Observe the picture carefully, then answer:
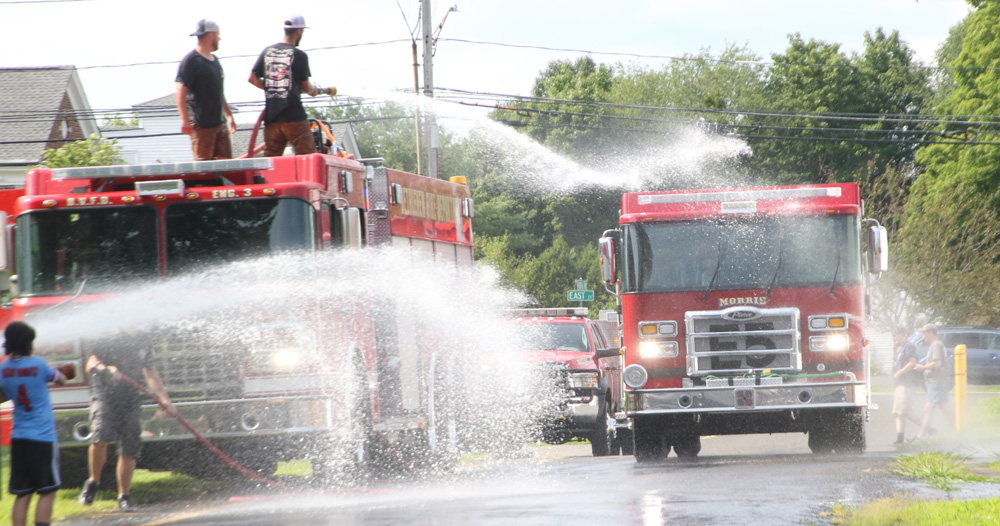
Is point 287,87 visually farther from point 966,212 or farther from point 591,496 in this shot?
point 966,212

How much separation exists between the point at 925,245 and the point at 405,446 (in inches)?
1122

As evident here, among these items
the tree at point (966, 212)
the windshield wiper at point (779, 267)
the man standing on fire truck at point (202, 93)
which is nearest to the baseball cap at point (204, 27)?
the man standing on fire truck at point (202, 93)

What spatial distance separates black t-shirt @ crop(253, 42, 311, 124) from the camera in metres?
10.5

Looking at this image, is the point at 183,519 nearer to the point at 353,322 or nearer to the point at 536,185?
the point at 353,322

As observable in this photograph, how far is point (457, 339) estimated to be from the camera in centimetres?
1221

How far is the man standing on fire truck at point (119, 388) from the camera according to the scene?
9266 mm

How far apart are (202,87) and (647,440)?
576cm

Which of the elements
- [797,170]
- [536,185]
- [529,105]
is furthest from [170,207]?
[536,185]

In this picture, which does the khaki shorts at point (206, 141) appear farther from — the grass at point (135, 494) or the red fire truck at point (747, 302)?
the red fire truck at point (747, 302)

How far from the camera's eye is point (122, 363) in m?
9.32

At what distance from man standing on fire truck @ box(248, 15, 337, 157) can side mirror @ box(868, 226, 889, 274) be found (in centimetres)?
561

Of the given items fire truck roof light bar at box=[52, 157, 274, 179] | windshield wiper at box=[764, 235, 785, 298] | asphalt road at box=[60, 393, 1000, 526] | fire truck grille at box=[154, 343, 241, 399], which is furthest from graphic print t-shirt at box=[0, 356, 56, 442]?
windshield wiper at box=[764, 235, 785, 298]

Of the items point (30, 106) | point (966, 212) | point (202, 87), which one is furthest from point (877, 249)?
point (30, 106)

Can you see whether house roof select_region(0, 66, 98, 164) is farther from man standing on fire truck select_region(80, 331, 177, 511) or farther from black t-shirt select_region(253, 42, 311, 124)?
man standing on fire truck select_region(80, 331, 177, 511)
